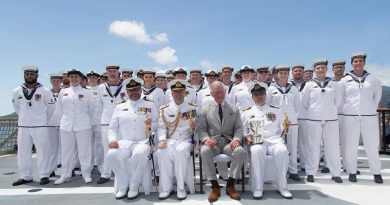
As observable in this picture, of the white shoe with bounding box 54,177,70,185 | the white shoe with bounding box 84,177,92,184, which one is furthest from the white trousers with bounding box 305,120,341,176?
the white shoe with bounding box 54,177,70,185

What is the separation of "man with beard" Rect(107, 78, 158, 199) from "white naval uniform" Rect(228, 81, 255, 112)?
1.99 meters

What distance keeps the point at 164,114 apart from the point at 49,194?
2287mm

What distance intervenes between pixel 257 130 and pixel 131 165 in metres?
2.07

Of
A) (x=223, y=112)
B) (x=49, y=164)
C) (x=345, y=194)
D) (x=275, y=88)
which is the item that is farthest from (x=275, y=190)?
(x=49, y=164)

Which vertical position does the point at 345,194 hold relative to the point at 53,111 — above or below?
below

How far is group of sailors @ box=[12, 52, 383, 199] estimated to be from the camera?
4.75 metres

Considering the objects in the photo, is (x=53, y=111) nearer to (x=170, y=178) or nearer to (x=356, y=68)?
(x=170, y=178)

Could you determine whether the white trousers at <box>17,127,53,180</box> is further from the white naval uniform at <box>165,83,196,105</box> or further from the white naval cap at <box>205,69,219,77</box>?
the white naval cap at <box>205,69,219,77</box>

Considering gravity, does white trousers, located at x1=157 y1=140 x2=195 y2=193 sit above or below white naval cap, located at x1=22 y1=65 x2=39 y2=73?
below

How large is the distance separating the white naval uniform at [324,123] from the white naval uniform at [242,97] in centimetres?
118

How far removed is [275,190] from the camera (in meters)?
4.90

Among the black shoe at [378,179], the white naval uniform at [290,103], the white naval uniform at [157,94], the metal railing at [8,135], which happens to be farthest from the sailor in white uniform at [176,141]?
the metal railing at [8,135]

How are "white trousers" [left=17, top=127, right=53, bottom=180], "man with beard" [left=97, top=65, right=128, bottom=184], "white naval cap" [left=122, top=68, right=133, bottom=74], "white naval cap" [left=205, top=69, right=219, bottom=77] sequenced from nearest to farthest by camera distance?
"man with beard" [left=97, top=65, right=128, bottom=184]
"white trousers" [left=17, top=127, right=53, bottom=180]
"white naval cap" [left=205, top=69, right=219, bottom=77]
"white naval cap" [left=122, top=68, right=133, bottom=74]

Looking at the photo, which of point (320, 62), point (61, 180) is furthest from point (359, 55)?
point (61, 180)
